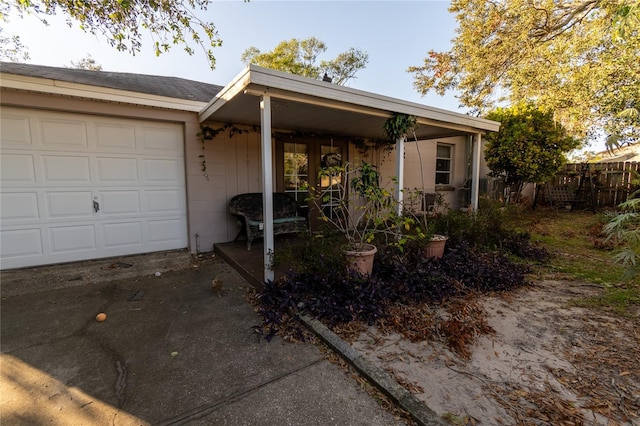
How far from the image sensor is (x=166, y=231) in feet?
15.1

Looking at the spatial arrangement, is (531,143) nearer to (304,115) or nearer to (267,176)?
(304,115)

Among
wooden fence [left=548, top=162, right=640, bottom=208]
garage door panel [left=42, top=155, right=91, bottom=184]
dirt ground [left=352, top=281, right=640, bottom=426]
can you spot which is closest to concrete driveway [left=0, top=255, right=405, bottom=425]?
dirt ground [left=352, top=281, right=640, bottom=426]

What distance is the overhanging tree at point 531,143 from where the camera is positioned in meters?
6.66

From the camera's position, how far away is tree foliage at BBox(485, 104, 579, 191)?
21.8ft

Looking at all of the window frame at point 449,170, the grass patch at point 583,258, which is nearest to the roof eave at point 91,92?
the grass patch at point 583,258

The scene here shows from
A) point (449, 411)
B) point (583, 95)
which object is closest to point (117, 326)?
point (449, 411)

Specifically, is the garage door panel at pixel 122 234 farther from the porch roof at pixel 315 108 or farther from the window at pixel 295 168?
the window at pixel 295 168

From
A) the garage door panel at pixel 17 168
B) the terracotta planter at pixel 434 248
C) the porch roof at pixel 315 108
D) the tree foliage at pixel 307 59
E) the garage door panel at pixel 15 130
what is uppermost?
the tree foliage at pixel 307 59

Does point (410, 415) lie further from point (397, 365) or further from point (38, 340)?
point (38, 340)

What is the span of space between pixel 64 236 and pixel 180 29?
347cm

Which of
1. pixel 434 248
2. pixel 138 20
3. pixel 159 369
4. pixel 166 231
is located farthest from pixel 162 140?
pixel 434 248

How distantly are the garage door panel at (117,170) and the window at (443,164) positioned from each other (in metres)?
7.45

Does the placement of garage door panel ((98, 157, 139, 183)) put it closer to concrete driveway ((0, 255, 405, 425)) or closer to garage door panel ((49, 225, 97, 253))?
garage door panel ((49, 225, 97, 253))

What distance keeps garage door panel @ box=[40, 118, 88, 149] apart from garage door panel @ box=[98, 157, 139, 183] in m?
0.34
